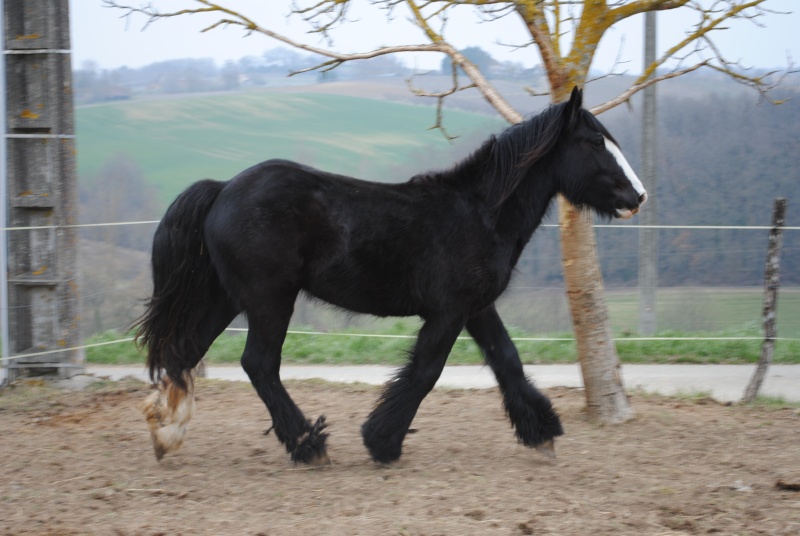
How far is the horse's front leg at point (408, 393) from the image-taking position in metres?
4.80

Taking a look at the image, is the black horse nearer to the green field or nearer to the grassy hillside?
the green field

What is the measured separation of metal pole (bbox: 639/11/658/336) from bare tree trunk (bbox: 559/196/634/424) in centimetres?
430

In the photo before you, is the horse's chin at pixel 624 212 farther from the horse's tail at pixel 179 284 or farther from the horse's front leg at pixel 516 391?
the horse's tail at pixel 179 284

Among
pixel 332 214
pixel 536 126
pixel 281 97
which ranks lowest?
pixel 332 214

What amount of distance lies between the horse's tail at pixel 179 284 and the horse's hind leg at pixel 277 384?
1.48 feet

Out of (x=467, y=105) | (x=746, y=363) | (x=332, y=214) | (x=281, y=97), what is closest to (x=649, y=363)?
(x=746, y=363)

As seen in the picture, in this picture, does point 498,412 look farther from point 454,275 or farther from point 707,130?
point 707,130

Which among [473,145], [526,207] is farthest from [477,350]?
[526,207]

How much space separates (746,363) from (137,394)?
6.19m

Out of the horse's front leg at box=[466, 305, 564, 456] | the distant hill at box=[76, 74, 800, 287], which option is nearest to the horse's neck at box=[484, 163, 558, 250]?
the horse's front leg at box=[466, 305, 564, 456]

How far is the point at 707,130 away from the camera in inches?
466

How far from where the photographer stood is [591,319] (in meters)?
6.06

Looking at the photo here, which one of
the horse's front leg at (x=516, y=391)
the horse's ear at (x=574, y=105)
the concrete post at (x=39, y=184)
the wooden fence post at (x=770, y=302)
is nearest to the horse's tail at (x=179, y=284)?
the horse's front leg at (x=516, y=391)

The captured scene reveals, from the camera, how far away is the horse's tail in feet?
16.4
